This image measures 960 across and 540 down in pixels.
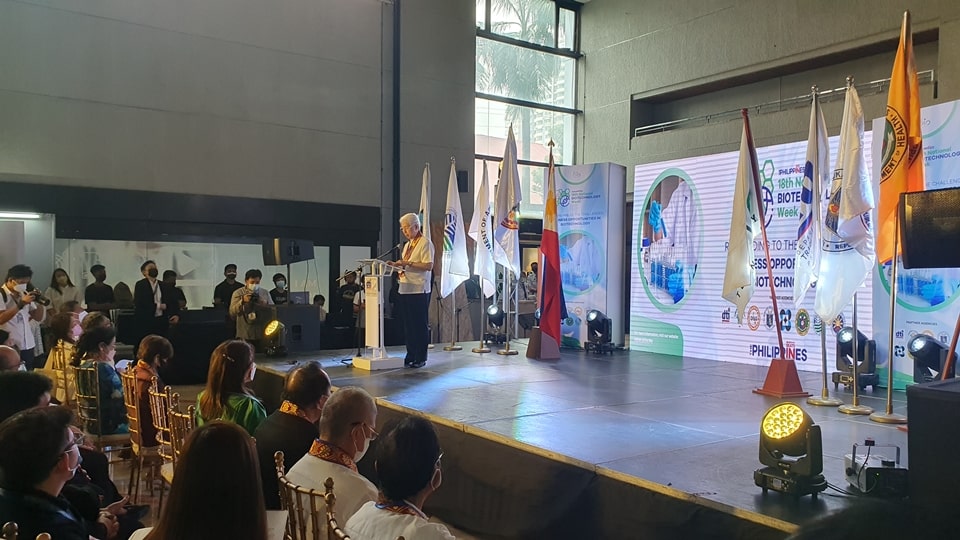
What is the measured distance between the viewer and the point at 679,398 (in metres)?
5.22

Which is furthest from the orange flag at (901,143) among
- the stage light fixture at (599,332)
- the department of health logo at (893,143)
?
the stage light fixture at (599,332)

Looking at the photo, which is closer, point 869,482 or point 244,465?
point 244,465

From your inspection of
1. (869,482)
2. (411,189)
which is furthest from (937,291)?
(411,189)

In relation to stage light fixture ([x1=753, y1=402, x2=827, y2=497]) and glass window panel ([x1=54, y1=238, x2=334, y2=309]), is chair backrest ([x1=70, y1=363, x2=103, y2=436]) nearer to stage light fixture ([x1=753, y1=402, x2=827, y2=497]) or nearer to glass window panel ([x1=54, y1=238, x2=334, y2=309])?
stage light fixture ([x1=753, y1=402, x2=827, y2=497])

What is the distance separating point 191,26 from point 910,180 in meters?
8.70

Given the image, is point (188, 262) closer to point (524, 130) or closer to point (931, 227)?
point (524, 130)

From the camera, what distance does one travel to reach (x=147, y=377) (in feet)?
13.2

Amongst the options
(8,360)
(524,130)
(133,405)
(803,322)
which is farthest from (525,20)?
(8,360)

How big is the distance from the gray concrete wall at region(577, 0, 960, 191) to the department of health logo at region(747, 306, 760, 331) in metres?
3.66

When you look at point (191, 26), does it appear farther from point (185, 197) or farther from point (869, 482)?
point (869, 482)

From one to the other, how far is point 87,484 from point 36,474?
0.73 m

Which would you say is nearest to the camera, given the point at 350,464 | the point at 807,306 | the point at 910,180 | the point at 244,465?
the point at 244,465

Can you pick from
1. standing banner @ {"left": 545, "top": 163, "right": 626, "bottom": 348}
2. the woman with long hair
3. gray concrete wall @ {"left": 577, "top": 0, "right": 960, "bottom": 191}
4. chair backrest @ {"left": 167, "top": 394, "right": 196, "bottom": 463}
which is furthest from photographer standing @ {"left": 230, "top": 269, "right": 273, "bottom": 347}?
gray concrete wall @ {"left": 577, "top": 0, "right": 960, "bottom": 191}

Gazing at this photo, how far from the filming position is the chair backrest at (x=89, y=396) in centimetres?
411
